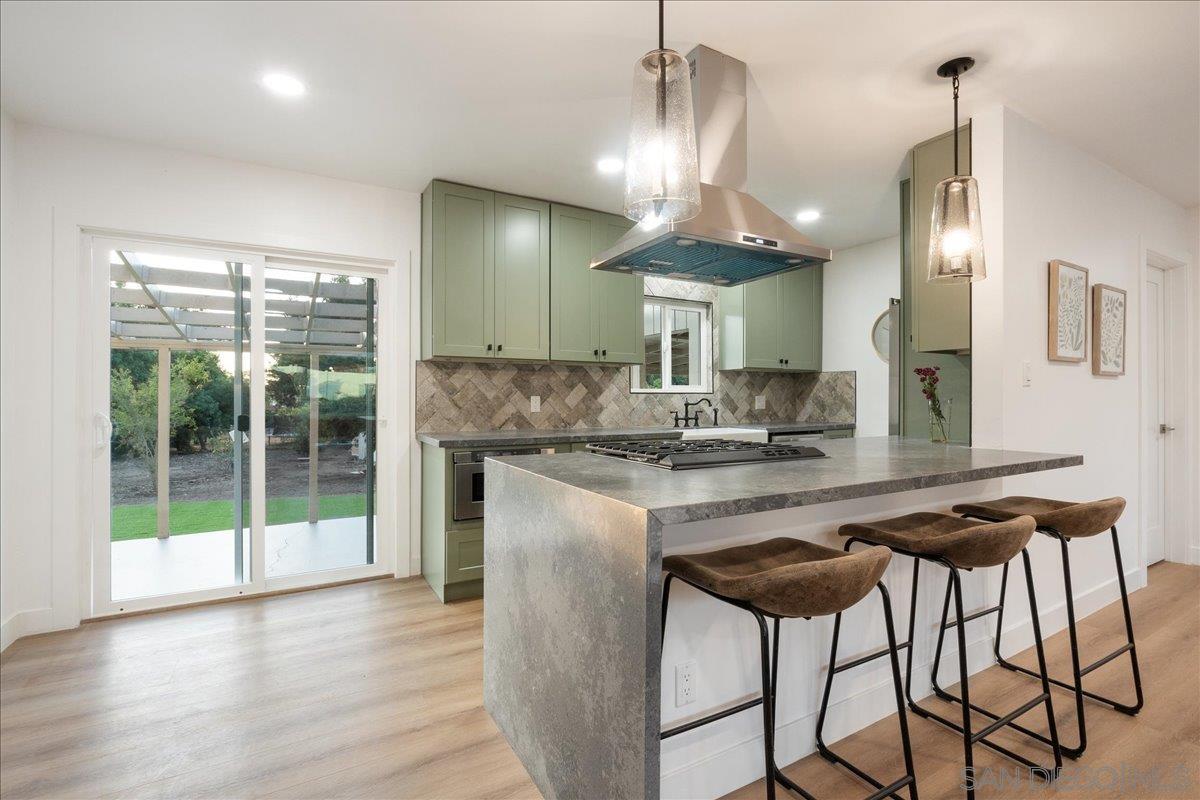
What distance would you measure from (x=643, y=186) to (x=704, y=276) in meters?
1.21

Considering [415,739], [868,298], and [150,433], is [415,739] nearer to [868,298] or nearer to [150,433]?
[150,433]

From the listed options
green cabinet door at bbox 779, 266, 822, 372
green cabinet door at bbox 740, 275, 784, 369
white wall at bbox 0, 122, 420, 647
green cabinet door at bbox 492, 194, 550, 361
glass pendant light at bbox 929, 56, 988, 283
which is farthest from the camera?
green cabinet door at bbox 779, 266, 822, 372

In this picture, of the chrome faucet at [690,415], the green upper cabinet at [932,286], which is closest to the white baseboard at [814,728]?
the green upper cabinet at [932,286]

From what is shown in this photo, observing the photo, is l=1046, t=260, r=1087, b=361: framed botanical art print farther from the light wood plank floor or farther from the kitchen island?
the light wood plank floor

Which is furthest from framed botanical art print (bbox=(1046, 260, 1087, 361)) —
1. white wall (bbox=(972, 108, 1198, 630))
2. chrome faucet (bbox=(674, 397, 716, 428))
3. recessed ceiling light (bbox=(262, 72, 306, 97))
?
recessed ceiling light (bbox=(262, 72, 306, 97))

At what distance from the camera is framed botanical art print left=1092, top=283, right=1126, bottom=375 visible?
3109mm

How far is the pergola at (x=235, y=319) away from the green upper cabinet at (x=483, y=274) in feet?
1.58

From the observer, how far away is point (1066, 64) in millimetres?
2252

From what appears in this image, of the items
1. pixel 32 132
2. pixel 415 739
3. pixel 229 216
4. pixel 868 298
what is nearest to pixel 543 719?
pixel 415 739

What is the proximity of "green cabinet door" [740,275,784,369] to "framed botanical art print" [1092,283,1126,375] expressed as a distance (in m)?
2.11

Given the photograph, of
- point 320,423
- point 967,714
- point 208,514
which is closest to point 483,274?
point 320,423

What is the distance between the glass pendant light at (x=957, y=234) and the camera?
6.99 feet

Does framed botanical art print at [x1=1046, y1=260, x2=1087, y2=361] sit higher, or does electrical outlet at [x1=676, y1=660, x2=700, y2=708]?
framed botanical art print at [x1=1046, y1=260, x2=1087, y2=361]

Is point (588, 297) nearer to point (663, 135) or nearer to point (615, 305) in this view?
point (615, 305)
